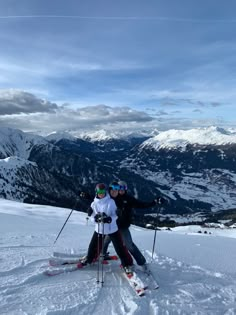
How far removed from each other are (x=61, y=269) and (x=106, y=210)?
7.13 ft

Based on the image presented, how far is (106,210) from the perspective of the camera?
32.8 ft

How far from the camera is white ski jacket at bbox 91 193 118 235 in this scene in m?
10.0

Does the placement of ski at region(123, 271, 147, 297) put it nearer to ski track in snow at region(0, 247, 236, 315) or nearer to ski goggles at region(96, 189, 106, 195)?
ski track in snow at region(0, 247, 236, 315)

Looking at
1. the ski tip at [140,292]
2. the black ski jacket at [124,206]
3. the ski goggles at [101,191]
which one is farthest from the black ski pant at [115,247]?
the ski tip at [140,292]

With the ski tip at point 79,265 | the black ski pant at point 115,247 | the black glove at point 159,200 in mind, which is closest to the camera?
the black ski pant at point 115,247

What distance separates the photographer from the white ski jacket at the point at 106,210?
10.0m

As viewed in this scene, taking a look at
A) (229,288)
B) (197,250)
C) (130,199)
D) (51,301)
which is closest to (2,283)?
(51,301)

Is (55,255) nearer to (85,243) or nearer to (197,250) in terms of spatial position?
(85,243)

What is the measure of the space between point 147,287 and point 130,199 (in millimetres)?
2529

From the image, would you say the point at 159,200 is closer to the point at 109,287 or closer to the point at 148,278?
the point at 148,278

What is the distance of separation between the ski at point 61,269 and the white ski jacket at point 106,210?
1.36m

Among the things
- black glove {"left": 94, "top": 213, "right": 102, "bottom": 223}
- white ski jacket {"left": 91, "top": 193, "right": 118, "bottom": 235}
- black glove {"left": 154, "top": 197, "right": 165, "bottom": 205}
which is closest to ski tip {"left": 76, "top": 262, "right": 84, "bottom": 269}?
white ski jacket {"left": 91, "top": 193, "right": 118, "bottom": 235}

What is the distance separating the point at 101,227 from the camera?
33.2 ft

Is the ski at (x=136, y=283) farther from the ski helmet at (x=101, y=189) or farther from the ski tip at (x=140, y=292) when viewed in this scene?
the ski helmet at (x=101, y=189)
